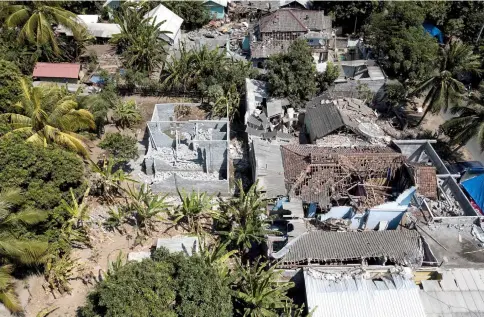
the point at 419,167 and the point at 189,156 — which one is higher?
the point at 419,167

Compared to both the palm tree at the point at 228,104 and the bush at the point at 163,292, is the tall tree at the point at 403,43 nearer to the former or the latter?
the palm tree at the point at 228,104

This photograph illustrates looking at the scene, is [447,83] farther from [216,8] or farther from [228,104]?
[216,8]

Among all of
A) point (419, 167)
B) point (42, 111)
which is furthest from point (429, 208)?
point (42, 111)

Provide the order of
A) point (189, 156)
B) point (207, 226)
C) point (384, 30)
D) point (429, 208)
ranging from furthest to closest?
point (384, 30) → point (189, 156) → point (207, 226) → point (429, 208)

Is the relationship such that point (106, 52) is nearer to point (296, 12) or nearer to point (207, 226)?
point (296, 12)

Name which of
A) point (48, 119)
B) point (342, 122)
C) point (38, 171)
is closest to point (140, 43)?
point (48, 119)
